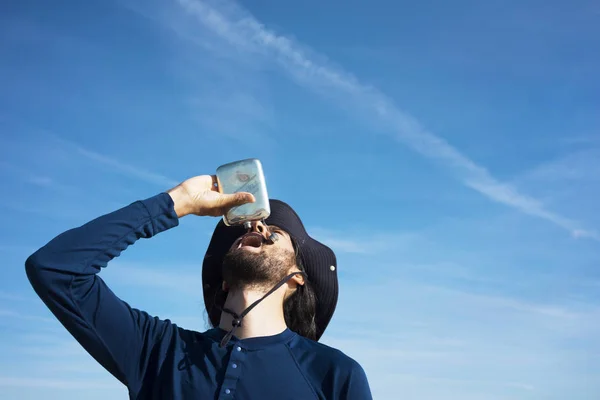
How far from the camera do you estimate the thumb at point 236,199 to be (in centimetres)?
452

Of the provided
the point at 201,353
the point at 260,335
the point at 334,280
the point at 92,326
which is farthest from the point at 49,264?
the point at 334,280

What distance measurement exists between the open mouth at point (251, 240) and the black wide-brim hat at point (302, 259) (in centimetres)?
25

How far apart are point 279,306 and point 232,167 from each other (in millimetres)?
1139

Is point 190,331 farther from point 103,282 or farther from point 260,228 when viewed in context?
point 260,228

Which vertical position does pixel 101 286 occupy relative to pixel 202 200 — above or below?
below

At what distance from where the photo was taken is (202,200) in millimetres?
4523

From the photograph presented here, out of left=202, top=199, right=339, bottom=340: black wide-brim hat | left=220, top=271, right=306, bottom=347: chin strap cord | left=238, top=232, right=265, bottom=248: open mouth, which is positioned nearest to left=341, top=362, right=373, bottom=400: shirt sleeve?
left=220, top=271, right=306, bottom=347: chin strap cord

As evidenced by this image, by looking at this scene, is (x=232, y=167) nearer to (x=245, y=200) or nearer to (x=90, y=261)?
(x=245, y=200)

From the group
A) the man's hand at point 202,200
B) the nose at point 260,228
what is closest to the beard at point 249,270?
the nose at point 260,228

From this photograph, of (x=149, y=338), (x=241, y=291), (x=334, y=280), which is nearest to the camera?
(x=149, y=338)

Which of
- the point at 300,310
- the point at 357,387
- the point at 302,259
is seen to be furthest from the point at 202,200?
the point at 300,310

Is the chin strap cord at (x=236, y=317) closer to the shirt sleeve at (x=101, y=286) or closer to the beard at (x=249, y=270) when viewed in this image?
the beard at (x=249, y=270)

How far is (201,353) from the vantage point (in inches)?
183

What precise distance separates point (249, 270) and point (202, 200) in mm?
758
